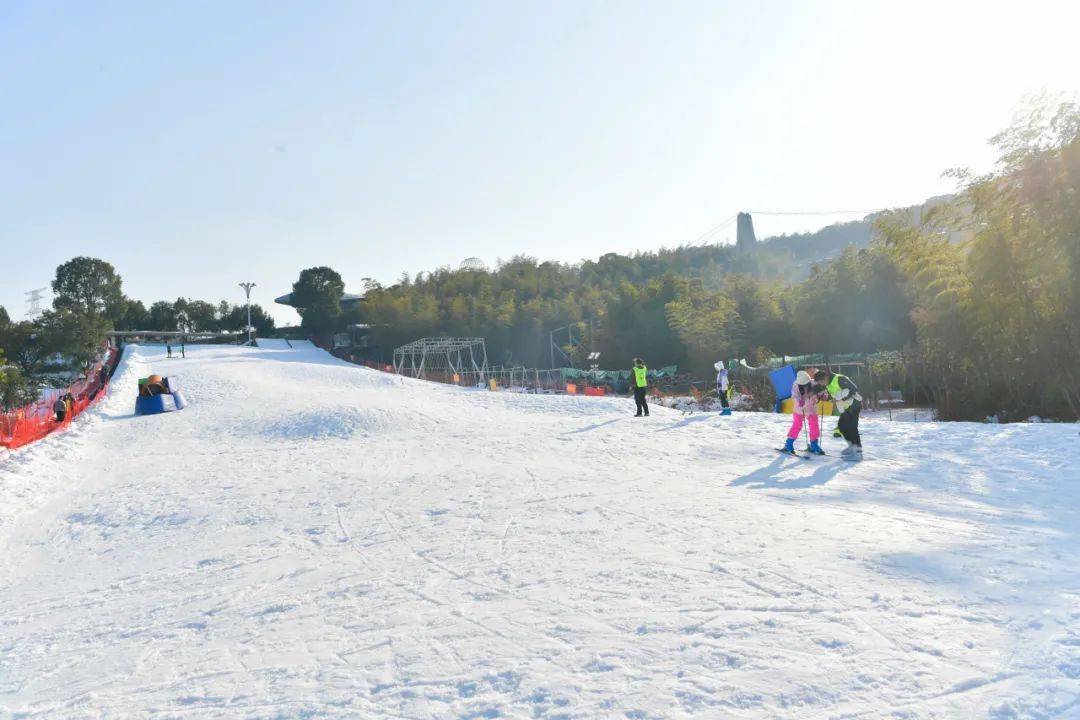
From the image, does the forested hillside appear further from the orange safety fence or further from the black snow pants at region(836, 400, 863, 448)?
the orange safety fence

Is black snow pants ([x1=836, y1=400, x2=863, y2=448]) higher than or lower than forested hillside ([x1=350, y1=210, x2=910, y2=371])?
lower

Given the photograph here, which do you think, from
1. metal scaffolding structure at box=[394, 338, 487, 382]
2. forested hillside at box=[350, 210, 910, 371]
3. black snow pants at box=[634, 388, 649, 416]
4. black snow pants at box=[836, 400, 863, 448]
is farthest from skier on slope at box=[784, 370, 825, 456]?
metal scaffolding structure at box=[394, 338, 487, 382]

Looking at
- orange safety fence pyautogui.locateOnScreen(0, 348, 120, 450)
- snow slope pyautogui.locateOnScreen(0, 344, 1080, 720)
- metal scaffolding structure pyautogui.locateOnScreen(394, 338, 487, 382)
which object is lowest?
snow slope pyautogui.locateOnScreen(0, 344, 1080, 720)

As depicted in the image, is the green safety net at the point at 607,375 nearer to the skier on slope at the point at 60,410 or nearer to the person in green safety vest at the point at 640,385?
the person in green safety vest at the point at 640,385

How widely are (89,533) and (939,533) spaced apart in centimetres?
963

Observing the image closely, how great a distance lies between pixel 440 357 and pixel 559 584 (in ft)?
150

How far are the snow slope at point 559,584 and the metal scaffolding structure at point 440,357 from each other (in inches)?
949

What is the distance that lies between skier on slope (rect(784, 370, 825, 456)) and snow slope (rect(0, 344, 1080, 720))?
58cm

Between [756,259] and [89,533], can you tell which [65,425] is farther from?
[756,259]

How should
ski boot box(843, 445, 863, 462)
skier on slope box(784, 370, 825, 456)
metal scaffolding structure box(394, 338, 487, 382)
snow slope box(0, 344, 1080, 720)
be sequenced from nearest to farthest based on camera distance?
1. snow slope box(0, 344, 1080, 720)
2. ski boot box(843, 445, 863, 462)
3. skier on slope box(784, 370, 825, 456)
4. metal scaffolding structure box(394, 338, 487, 382)

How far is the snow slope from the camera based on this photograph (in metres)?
3.84

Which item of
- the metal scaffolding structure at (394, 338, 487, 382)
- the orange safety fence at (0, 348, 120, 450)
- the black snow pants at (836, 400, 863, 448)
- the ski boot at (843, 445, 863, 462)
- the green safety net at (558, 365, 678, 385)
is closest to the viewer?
the ski boot at (843, 445, 863, 462)

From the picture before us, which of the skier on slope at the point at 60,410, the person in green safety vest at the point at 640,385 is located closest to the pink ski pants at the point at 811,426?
the person in green safety vest at the point at 640,385

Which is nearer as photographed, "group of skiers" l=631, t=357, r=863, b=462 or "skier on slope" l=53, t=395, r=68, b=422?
"group of skiers" l=631, t=357, r=863, b=462
